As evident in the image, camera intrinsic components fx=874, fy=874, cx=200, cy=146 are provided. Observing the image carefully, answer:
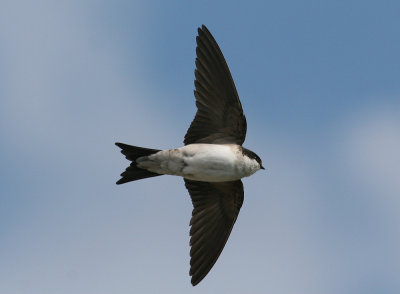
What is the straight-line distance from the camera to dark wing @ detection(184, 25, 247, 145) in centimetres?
849

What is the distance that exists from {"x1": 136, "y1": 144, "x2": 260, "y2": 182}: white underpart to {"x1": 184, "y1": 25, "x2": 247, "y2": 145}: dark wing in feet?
0.56

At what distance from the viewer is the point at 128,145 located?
845 cm

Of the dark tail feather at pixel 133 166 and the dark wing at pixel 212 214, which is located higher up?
the dark tail feather at pixel 133 166

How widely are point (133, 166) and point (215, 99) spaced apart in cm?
103

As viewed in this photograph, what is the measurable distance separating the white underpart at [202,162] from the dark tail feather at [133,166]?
6 centimetres

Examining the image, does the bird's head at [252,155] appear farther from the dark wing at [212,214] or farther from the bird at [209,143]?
the dark wing at [212,214]

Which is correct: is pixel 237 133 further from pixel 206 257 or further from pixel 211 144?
pixel 206 257

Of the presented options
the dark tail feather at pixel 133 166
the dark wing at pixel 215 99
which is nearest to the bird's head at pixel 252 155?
the dark wing at pixel 215 99

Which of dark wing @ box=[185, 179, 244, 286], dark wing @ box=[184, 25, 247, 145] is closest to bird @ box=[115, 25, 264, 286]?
dark wing @ box=[184, 25, 247, 145]

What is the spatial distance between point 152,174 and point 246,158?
3.06 ft

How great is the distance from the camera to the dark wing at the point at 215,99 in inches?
334

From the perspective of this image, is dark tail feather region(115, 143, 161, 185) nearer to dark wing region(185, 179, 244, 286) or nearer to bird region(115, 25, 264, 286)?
bird region(115, 25, 264, 286)

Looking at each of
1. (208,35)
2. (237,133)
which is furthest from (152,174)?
(208,35)

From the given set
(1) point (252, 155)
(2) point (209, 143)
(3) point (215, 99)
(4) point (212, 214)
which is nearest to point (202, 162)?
(2) point (209, 143)
